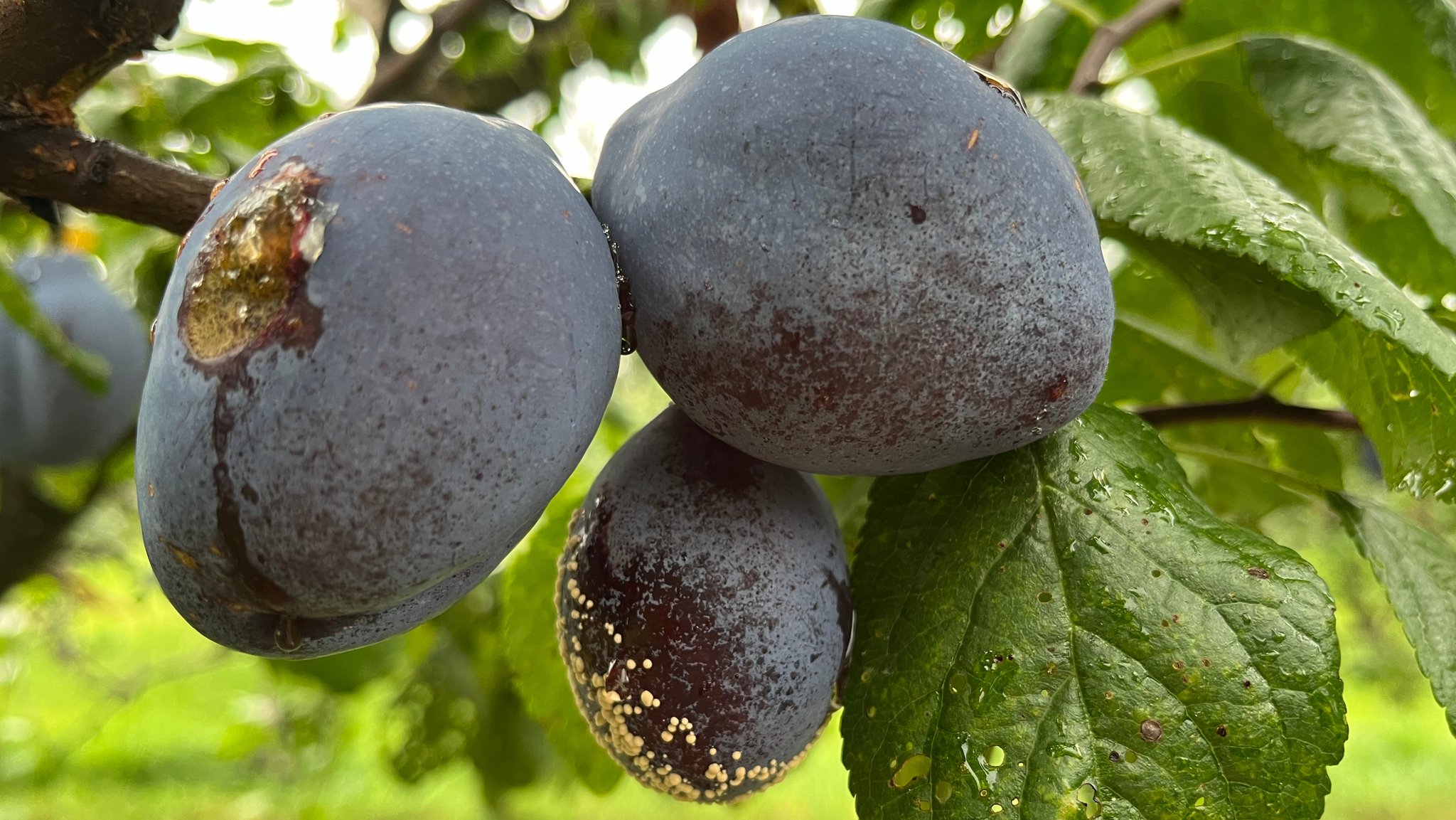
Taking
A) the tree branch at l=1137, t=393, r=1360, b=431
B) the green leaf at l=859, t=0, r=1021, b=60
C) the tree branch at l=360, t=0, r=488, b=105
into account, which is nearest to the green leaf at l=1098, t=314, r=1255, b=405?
the tree branch at l=1137, t=393, r=1360, b=431

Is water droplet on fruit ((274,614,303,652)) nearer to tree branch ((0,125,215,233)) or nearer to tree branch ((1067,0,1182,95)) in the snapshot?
tree branch ((0,125,215,233))

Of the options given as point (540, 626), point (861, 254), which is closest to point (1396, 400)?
point (861, 254)

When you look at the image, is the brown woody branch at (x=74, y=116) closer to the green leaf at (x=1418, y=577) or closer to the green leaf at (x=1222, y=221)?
the green leaf at (x=1222, y=221)

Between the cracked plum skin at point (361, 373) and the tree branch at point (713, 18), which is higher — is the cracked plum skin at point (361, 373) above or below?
above

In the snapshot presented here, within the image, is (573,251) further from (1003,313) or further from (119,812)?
(119,812)


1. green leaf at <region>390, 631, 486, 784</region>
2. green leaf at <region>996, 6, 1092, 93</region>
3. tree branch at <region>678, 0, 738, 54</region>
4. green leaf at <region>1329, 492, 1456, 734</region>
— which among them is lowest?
green leaf at <region>390, 631, 486, 784</region>

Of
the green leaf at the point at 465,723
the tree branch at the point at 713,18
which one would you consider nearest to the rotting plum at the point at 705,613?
the green leaf at the point at 465,723
